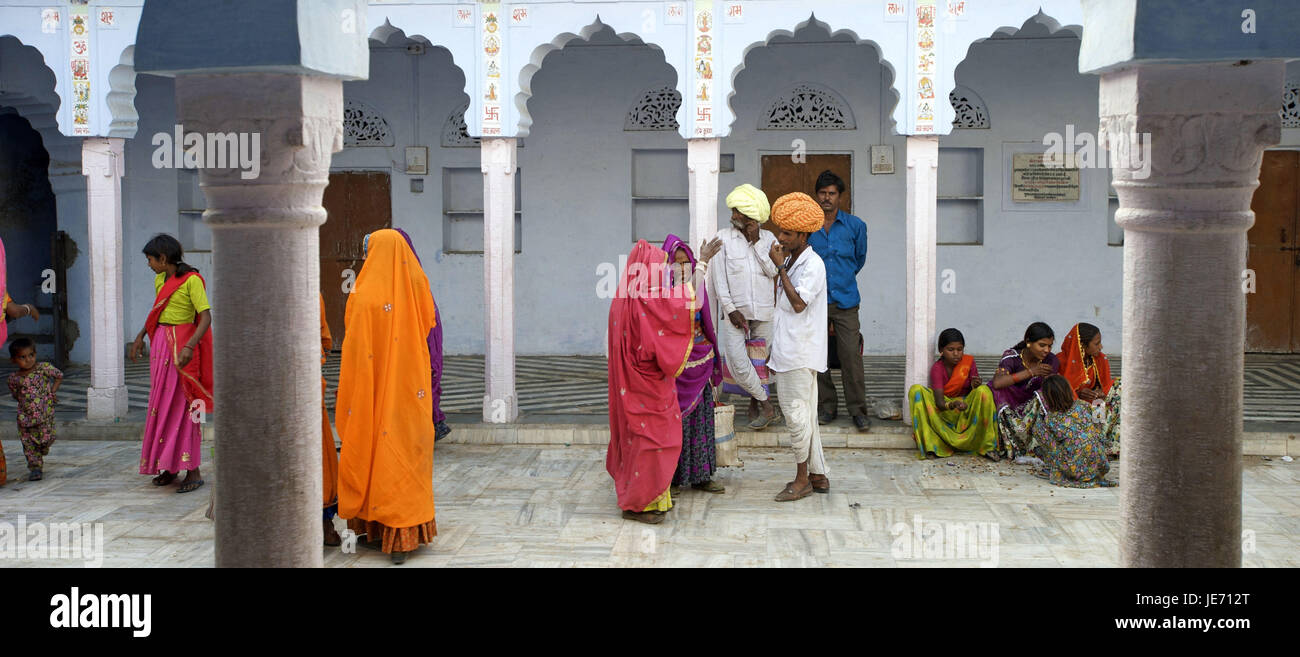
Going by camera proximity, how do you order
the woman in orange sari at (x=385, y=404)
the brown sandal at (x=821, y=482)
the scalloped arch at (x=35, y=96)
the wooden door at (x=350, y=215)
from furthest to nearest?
the wooden door at (x=350, y=215), the scalloped arch at (x=35, y=96), the brown sandal at (x=821, y=482), the woman in orange sari at (x=385, y=404)

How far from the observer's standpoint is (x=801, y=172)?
10.6 m

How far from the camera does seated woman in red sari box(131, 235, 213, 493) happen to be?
248 inches

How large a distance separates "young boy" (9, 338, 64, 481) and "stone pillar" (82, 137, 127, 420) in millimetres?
1272

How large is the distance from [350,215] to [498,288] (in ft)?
11.5

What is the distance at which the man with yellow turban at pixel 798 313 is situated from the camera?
235 inches

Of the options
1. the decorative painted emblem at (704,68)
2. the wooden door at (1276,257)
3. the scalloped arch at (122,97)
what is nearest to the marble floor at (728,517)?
the scalloped arch at (122,97)

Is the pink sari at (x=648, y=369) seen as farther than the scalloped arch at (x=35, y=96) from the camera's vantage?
No

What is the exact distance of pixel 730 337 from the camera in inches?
285

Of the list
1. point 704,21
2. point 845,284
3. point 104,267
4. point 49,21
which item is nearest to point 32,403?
point 104,267

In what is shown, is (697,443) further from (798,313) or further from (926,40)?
(926,40)

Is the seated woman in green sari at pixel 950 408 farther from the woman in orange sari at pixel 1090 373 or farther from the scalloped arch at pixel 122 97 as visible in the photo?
the scalloped arch at pixel 122 97

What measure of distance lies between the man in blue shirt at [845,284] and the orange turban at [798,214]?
158cm

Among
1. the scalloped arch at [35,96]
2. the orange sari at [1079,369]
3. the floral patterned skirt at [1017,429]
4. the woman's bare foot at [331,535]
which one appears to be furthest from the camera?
the scalloped arch at [35,96]
